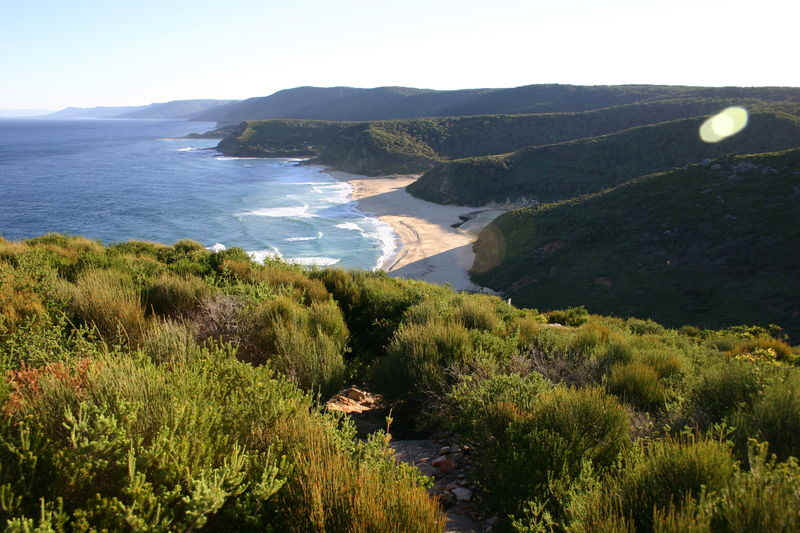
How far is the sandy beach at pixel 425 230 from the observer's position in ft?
102

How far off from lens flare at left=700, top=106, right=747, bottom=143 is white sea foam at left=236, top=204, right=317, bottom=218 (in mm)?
42630

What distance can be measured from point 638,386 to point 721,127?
57.5 metres

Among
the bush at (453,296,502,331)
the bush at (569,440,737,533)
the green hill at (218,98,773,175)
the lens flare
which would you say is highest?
the green hill at (218,98,773,175)

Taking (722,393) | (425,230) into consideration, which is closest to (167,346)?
(722,393)

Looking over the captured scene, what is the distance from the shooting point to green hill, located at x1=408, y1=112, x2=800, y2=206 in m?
44.5

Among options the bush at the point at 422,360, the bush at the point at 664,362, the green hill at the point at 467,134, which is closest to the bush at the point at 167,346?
the bush at the point at 422,360

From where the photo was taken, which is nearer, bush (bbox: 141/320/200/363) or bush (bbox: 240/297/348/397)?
bush (bbox: 141/320/200/363)

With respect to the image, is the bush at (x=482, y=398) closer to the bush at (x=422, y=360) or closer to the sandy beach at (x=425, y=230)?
the bush at (x=422, y=360)

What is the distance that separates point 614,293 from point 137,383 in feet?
81.3

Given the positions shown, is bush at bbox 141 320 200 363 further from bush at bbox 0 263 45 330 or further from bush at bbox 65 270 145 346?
bush at bbox 0 263 45 330

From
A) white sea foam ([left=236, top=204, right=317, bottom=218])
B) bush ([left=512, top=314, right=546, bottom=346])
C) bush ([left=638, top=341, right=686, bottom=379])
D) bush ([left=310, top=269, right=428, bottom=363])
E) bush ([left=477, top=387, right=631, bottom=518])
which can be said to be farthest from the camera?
white sea foam ([left=236, top=204, right=317, bottom=218])

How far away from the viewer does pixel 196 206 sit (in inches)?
1901

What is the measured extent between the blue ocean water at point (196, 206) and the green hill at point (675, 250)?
1151 cm

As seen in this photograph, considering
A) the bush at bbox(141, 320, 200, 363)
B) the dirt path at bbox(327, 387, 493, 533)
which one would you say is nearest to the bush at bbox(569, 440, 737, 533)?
the dirt path at bbox(327, 387, 493, 533)
